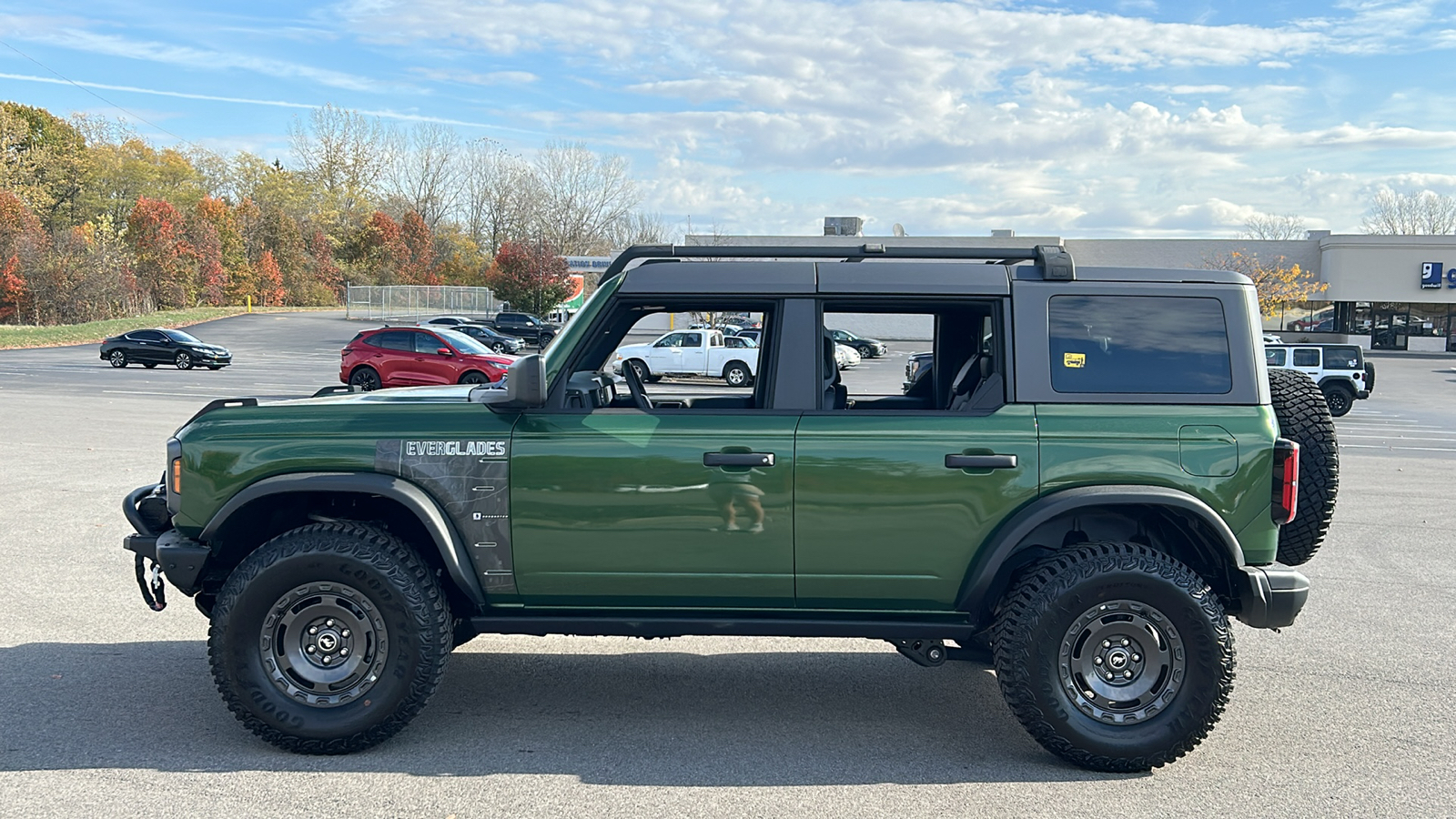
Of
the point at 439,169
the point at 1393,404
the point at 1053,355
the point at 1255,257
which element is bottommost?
the point at 1393,404

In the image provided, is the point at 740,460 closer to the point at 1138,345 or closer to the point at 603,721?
the point at 603,721

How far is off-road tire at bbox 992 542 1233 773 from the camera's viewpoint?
4391 mm

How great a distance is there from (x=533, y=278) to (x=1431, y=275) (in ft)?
161

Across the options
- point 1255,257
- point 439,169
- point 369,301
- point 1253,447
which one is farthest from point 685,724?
point 439,169

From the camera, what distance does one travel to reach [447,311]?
7300cm

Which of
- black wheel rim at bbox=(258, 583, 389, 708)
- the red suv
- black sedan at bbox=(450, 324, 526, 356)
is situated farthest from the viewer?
black sedan at bbox=(450, 324, 526, 356)

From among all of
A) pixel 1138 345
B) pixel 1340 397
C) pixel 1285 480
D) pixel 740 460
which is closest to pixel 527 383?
pixel 740 460

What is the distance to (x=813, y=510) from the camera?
4.46m

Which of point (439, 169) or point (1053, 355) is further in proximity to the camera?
point (439, 169)

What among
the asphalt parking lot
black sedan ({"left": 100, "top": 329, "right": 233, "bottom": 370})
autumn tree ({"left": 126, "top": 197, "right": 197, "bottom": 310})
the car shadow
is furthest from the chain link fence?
the car shadow

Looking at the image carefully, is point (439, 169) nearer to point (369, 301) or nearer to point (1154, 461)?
point (369, 301)

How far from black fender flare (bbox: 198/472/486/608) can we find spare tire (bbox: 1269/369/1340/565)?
358cm

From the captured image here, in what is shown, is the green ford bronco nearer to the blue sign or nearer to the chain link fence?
the blue sign

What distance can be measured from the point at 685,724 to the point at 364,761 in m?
1.34
